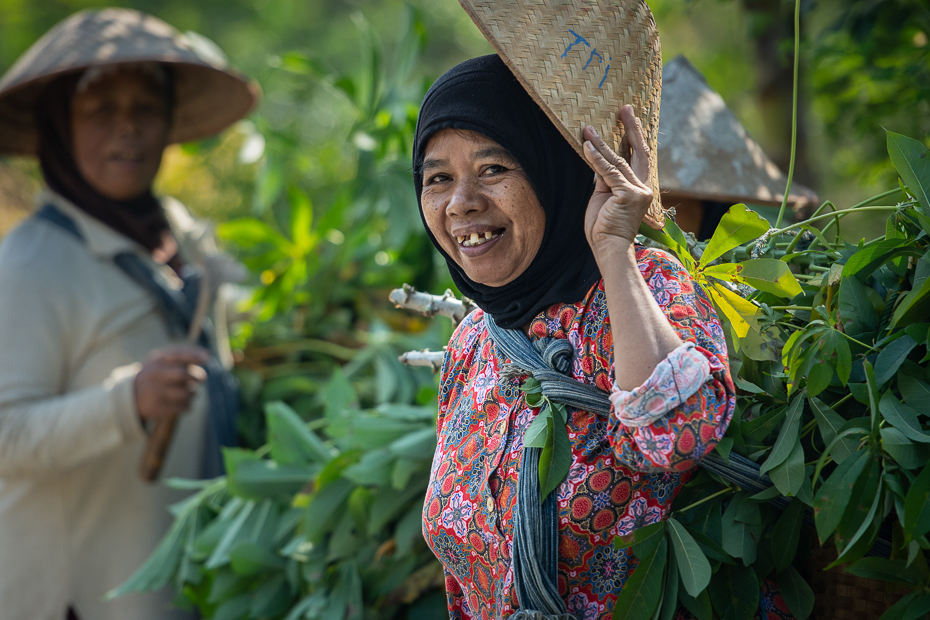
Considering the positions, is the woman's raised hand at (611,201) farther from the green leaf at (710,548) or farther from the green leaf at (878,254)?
the green leaf at (710,548)

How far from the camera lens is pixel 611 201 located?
1108 mm

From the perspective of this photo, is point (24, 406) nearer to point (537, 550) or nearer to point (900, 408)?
point (537, 550)

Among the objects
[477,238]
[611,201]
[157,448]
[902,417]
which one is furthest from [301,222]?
[902,417]

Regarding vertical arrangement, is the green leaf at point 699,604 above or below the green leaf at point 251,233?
above

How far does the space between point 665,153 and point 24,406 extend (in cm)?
208

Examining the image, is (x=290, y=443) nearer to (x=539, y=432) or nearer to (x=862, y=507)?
(x=539, y=432)

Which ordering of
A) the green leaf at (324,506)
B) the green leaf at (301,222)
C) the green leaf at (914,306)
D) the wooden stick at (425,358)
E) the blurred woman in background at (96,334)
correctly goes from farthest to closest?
the green leaf at (301,222), the blurred woman in background at (96,334), the green leaf at (324,506), the wooden stick at (425,358), the green leaf at (914,306)

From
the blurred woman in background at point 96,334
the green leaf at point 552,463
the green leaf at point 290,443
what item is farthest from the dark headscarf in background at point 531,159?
the blurred woman in background at point 96,334

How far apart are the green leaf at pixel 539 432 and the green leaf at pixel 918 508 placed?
49 cm

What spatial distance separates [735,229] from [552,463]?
46cm

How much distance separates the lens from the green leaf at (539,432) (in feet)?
3.91

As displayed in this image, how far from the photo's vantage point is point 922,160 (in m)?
1.20

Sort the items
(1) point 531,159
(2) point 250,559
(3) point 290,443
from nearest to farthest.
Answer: (1) point 531,159, (2) point 250,559, (3) point 290,443

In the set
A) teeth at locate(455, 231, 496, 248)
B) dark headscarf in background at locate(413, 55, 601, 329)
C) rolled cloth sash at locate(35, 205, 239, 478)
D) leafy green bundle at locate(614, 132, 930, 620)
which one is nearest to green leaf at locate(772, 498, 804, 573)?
leafy green bundle at locate(614, 132, 930, 620)
